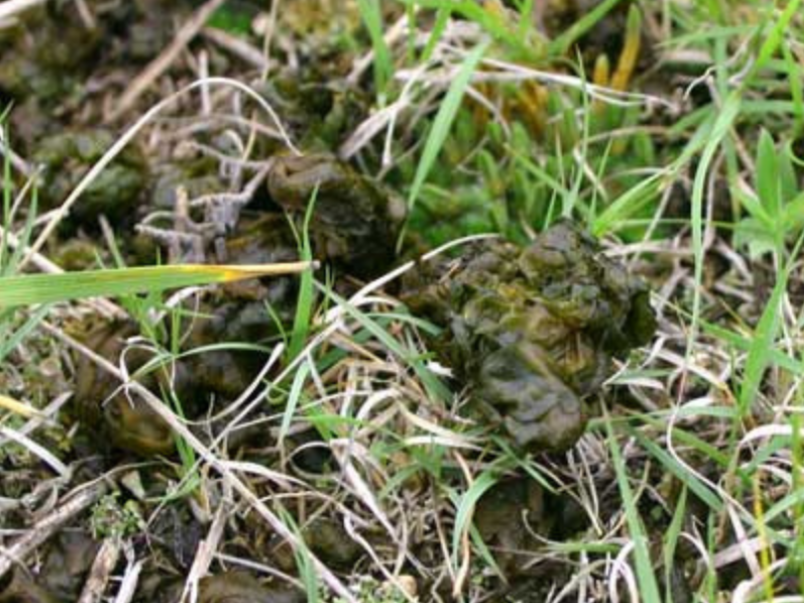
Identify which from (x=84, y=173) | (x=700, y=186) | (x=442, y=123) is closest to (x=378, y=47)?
(x=442, y=123)

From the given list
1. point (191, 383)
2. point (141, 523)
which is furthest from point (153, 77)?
point (141, 523)

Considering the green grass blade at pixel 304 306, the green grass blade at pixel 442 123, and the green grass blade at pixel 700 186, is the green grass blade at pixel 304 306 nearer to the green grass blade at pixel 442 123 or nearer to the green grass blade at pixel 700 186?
the green grass blade at pixel 442 123

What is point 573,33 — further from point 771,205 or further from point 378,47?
point 771,205

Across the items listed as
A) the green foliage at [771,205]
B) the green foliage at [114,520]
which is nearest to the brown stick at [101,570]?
the green foliage at [114,520]

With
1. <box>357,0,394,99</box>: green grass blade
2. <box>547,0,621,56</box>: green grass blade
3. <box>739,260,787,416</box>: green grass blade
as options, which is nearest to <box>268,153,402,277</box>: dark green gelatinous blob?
<box>357,0,394,99</box>: green grass blade

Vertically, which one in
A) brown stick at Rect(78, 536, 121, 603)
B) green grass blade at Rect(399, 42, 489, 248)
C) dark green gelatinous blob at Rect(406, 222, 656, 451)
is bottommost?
brown stick at Rect(78, 536, 121, 603)

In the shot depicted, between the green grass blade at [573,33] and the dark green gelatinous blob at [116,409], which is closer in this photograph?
the dark green gelatinous blob at [116,409]

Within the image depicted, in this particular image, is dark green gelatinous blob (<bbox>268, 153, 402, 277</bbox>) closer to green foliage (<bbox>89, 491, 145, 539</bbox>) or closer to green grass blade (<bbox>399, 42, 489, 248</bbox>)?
green grass blade (<bbox>399, 42, 489, 248</bbox>)

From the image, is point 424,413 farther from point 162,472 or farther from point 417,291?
point 162,472
